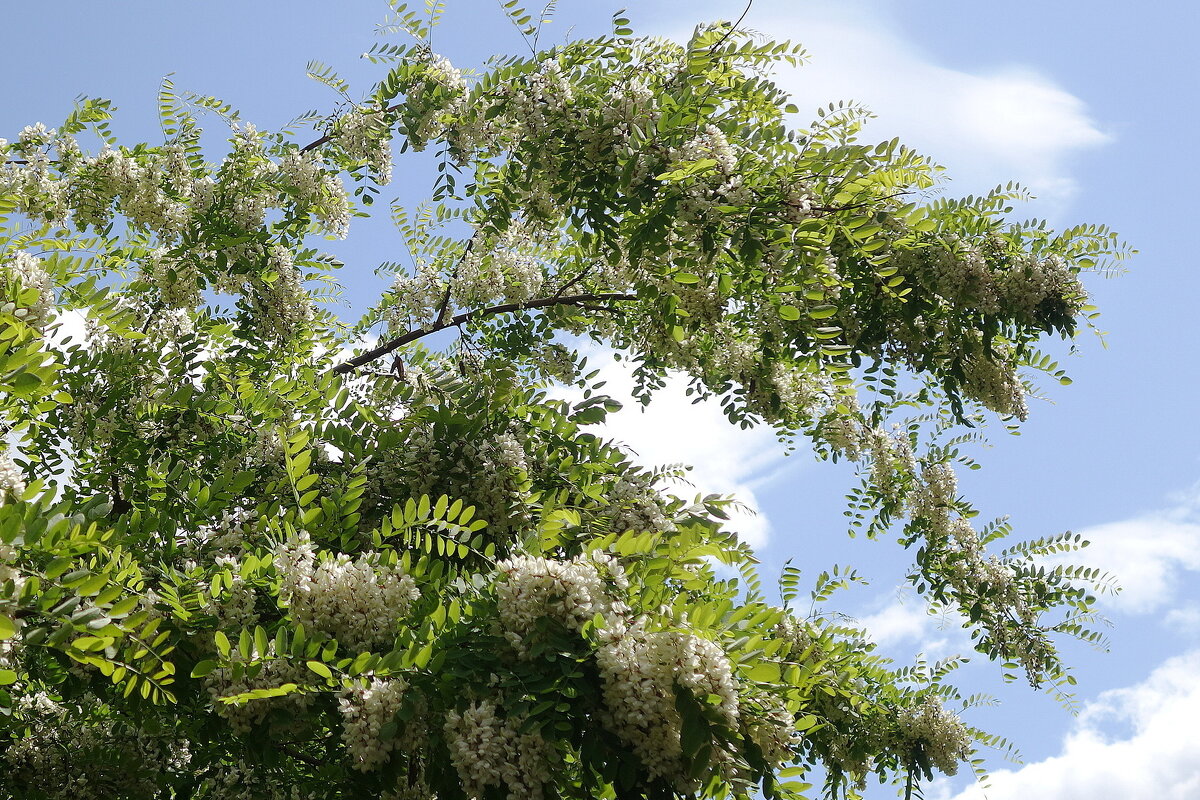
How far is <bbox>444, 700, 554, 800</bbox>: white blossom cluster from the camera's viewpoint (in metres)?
2.43

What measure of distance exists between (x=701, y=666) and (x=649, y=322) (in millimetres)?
3169

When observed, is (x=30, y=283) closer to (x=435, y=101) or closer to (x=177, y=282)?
(x=177, y=282)

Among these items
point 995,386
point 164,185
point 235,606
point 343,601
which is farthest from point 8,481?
point 995,386

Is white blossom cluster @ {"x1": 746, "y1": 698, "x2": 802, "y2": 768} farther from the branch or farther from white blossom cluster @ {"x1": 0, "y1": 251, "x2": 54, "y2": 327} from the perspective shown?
the branch

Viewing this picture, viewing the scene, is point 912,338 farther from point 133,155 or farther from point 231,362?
point 133,155

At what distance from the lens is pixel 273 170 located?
19.2 feet

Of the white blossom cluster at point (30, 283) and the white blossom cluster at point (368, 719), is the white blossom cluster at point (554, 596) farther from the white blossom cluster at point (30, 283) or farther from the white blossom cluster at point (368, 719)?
the white blossom cluster at point (30, 283)

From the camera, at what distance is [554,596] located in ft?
8.71

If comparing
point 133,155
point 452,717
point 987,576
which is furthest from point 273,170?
point 987,576

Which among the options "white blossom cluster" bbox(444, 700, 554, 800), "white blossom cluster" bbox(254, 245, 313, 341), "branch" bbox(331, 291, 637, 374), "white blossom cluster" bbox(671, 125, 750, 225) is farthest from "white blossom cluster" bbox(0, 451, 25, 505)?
"branch" bbox(331, 291, 637, 374)

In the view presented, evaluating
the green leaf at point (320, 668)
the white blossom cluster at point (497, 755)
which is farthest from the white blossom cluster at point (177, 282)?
the white blossom cluster at point (497, 755)

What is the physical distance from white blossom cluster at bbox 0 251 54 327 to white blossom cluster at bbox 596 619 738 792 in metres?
2.46

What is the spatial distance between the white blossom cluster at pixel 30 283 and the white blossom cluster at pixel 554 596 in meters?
2.07

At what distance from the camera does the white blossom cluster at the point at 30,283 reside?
350 cm
